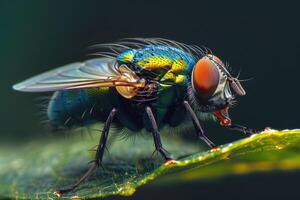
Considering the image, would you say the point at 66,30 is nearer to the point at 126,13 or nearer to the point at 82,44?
the point at 82,44

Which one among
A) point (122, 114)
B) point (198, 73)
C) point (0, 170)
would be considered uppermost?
point (198, 73)

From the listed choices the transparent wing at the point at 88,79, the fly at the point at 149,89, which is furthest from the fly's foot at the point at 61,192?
the transparent wing at the point at 88,79

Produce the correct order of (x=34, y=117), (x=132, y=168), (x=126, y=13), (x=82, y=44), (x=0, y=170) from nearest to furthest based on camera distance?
1. (x=132, y=168)
2. (x=0, y=170)
3. (x=34, y=117)
4. (x=82, y=44)
5. (x=126, y=13)

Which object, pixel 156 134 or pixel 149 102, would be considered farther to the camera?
pixel 149 102

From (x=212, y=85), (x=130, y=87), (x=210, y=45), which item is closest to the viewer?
(x=212, y=85)

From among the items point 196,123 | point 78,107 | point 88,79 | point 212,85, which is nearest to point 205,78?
point 212,85

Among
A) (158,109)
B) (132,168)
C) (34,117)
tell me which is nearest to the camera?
(132,168)

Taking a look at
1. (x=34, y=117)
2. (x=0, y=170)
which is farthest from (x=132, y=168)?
(x=34, y=117)

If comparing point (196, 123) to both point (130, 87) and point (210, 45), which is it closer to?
point (130, 87)
